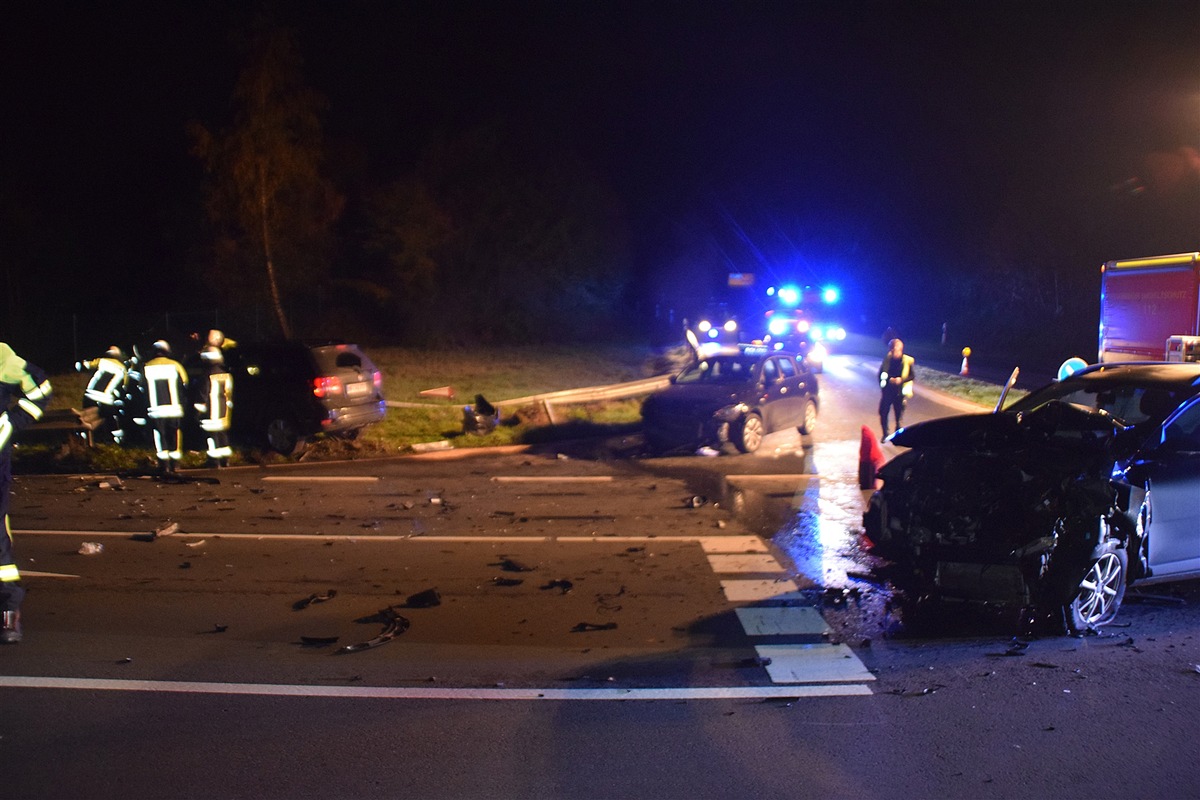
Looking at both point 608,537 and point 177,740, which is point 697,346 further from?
point 177,740

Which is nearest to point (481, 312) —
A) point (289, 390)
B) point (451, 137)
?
point (451, 137)

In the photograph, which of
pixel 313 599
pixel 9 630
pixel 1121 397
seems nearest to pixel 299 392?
pixel 313 599

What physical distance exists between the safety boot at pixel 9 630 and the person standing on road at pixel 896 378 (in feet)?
36.1

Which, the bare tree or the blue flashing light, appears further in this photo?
the blue flashing light

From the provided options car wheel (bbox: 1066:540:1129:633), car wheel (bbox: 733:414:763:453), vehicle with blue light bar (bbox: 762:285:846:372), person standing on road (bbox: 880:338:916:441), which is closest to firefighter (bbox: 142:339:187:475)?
car wheel (bbox: 733:414:763:453)

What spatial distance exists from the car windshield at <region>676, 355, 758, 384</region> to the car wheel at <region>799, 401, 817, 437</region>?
142cm

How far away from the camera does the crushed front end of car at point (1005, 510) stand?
6.22m

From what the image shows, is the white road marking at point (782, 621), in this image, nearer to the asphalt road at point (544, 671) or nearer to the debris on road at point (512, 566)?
the asphalt road at point (544, 671)

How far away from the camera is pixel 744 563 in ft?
27.4

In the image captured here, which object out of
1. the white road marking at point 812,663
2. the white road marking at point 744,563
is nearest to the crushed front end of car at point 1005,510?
the white road marking at point 812,663

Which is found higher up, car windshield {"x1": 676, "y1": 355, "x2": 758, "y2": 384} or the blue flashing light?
the blue flashing light

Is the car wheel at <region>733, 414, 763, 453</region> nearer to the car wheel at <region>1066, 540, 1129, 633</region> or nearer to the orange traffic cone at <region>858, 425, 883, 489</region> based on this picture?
Result: the orange traffic cone at <region>858, 425, 883, 489</region>

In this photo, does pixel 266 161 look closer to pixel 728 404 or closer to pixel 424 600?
pixel 728 404

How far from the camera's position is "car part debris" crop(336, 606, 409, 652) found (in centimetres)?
631
